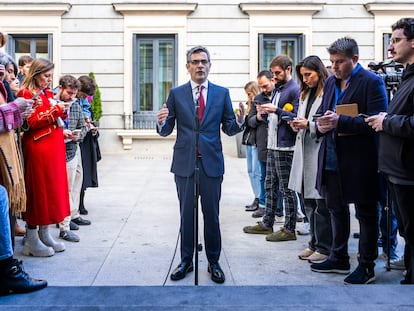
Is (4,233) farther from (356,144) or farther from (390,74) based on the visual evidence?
(390,74)

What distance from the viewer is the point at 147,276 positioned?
179 inches

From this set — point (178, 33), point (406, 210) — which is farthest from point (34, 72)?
point (178, 33)

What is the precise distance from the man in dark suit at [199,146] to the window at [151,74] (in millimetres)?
10168

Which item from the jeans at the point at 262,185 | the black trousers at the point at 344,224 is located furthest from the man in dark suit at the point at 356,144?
the jeans at the point at 262,185

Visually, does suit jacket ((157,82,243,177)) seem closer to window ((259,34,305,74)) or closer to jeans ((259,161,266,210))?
jeans ((259,161,266,210))

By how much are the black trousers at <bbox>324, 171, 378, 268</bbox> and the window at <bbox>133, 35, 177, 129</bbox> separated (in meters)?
10.5

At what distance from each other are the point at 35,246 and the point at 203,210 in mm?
1754

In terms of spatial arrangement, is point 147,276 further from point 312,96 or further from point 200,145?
point 312,96

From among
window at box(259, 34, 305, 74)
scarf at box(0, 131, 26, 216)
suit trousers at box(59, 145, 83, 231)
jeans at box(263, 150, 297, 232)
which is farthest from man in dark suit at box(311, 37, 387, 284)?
window at box(259, 34, 305, 74)

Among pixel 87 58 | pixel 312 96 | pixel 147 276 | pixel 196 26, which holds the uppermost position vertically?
pixel 196 26

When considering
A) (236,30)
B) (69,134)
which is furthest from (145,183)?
(236,30)

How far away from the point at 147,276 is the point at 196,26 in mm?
10823

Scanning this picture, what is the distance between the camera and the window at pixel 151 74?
14664mm

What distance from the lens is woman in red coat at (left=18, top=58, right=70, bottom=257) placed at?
16.3 ft
